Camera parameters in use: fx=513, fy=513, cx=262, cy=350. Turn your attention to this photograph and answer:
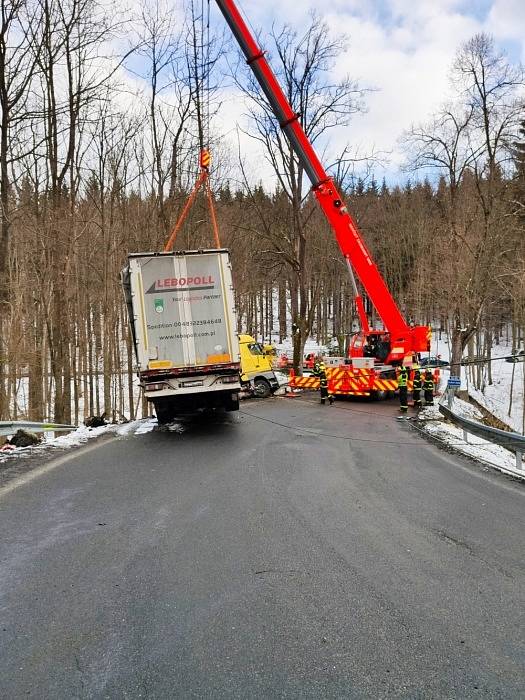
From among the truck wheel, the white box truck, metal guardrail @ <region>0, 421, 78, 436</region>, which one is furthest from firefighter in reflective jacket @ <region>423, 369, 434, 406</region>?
metal guardrail @ <region>0, 421, 78, 436</region>

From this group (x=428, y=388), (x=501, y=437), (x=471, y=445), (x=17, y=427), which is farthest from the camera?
(x=428, y=388)

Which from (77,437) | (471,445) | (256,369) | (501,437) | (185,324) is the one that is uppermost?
(185,324)

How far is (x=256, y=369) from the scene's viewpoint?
20.5 metres

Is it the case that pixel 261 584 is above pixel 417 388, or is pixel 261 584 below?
above

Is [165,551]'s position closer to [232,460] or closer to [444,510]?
[444,510]

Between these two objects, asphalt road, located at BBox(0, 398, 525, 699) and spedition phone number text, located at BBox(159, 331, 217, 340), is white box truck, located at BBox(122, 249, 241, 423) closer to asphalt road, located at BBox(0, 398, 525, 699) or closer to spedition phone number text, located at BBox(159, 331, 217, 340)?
spedition phone number text, located at BBox(159, 331, 217, 340)

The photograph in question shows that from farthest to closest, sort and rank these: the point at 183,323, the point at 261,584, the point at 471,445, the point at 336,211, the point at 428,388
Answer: the point at 336,211, the point at 428,388, the point at 183,323, the point at 471,445, the point at 261,584

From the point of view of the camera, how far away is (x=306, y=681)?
277 cm

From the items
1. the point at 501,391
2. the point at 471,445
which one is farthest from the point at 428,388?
the point at 501,391

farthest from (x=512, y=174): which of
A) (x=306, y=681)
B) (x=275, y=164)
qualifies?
(x=306, y=681)

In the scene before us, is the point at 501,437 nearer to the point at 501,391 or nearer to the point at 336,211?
the point at 336,211

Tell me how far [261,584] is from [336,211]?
593 inches

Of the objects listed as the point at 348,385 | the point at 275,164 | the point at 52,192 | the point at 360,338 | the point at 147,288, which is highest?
the point at 275,164

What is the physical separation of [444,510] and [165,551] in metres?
3.21
